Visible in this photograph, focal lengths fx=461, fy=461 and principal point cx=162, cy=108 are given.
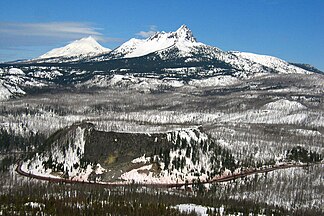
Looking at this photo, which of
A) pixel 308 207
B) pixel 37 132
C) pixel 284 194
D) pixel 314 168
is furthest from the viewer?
pixel 37 132

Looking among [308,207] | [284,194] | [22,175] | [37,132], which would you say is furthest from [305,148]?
[37,132]

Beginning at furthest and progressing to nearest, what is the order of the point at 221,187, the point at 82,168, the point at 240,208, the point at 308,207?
1. the point at 82,168
2. the point at 221,187
3. the point at 308,207
4. the point at 240,208

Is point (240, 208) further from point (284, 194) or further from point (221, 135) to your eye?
point (221, 135)

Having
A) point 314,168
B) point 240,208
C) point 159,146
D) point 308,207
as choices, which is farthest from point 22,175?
point 314,168

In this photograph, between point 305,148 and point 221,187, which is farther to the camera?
point 305,148

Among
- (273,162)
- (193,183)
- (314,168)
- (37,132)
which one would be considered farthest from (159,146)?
(37,132)

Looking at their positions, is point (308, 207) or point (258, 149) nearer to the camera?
point (308, 207)

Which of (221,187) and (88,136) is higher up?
(88,136)

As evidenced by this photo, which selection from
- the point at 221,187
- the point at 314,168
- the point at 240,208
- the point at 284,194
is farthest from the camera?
the point at 314,168

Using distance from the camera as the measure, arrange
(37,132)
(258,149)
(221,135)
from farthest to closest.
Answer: (37,132), (221,135), (258,149)

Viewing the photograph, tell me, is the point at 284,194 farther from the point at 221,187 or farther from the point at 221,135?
the point at 221,135
